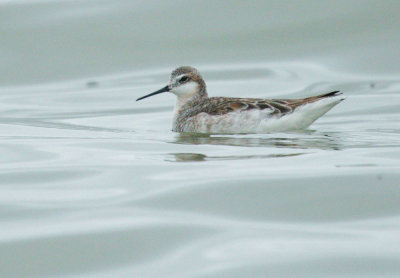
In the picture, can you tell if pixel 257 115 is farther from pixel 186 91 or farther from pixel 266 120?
pixel 186 91

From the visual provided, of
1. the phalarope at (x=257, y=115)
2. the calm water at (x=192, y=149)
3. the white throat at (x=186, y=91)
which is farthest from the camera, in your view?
the white throat at (x=186, y=91)

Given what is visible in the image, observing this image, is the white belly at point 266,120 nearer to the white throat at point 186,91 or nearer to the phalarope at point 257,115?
the phalarope at point 257,115

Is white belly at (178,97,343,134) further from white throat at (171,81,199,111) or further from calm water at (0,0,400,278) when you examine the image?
white throat at (171,81,199,111)

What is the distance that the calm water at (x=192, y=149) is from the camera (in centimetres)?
557

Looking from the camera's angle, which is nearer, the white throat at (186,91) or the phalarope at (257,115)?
the phalarope at (257,115)

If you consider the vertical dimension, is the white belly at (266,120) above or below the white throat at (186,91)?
below

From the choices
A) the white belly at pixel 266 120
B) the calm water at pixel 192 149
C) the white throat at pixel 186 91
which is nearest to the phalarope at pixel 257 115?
the white belly at pixel 266 120

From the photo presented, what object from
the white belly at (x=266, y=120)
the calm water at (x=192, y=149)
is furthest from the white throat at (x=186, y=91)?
the white belly at (x=266, y=120)

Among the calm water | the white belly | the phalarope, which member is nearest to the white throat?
the calm water

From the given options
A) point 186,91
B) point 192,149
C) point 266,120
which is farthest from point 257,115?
point 186,91

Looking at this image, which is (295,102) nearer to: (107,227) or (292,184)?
(292,184)

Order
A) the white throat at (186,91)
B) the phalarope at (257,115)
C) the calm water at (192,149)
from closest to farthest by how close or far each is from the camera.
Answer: the calm water at (192,149)
the phalarope at (257,115)
the white throat at (186,91)

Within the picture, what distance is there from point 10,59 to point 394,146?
793 cm

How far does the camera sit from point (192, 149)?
30.4ft
